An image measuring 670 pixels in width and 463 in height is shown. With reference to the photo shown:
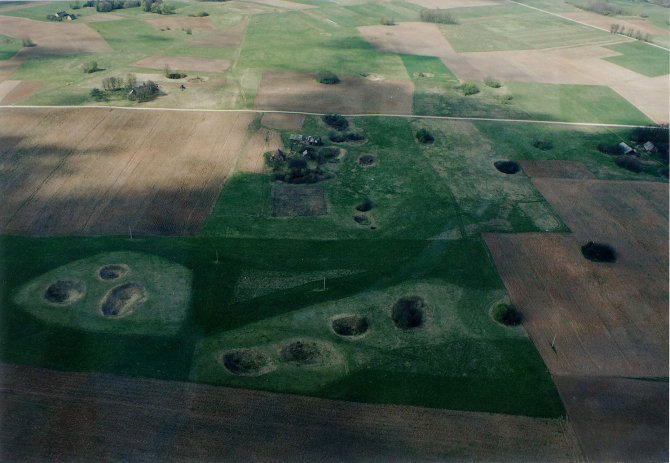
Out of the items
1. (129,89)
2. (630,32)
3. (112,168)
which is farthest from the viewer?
(630,32)

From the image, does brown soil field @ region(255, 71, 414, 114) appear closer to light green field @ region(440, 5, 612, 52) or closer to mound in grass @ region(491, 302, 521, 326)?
light green field @ region(440, 5, 612, 52)

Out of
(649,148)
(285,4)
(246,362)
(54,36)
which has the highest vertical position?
(285,4)

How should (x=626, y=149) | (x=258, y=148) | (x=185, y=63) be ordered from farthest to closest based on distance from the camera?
(x=185, y=63)
(x=626, y=149)
(x=258, y=148)

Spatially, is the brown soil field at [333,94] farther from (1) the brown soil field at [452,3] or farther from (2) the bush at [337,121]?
(1) the brown soil field at [452,3]

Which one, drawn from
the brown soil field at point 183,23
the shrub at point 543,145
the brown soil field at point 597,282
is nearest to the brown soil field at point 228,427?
the brown soil field at point 597,282

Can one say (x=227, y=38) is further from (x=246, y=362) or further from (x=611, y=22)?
(x=611, y=22)

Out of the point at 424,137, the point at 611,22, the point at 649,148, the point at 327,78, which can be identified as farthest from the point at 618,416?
the point at 611,22

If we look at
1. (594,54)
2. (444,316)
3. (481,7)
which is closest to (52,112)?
(444,316)
